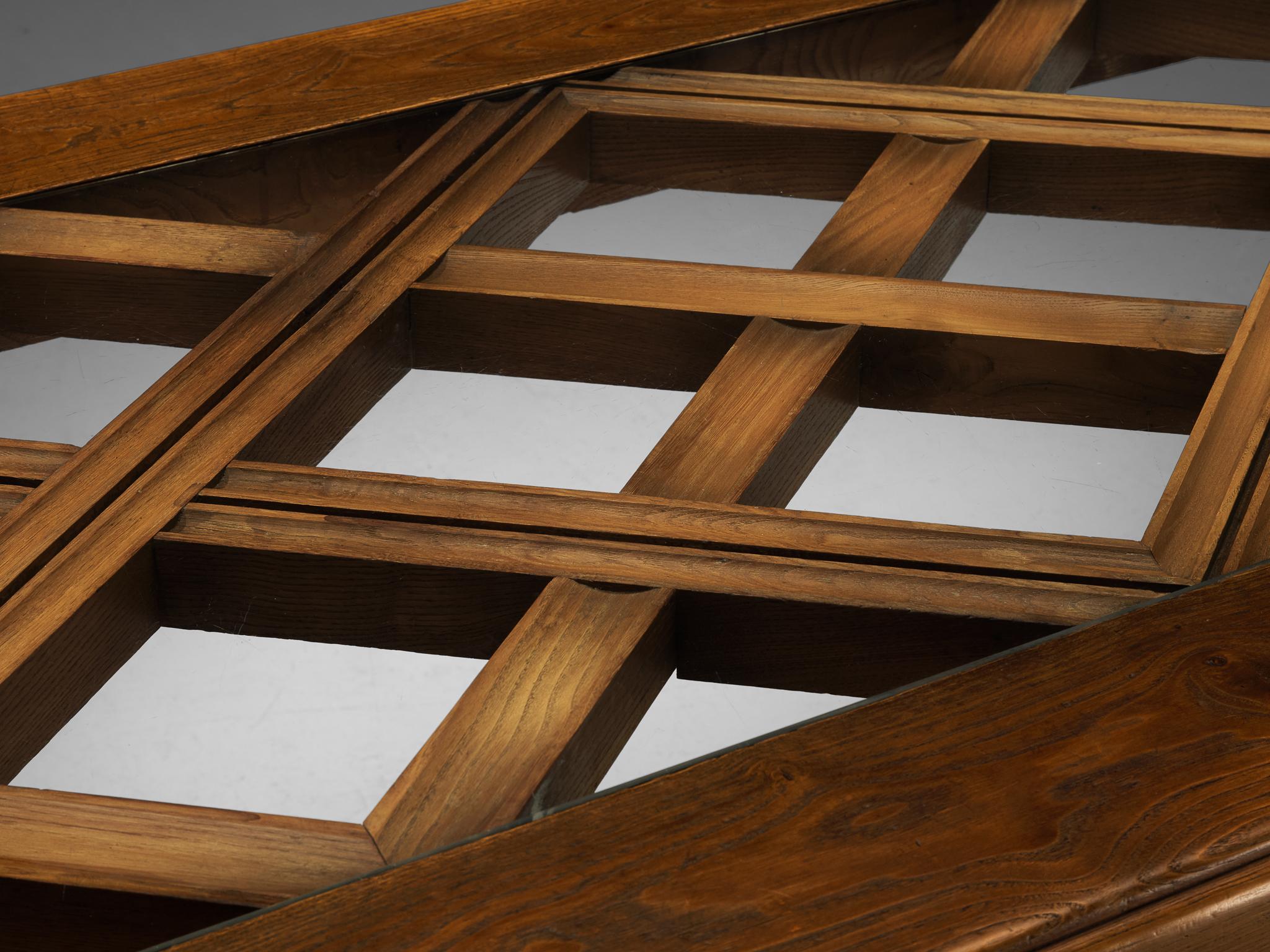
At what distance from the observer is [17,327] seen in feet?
3.72

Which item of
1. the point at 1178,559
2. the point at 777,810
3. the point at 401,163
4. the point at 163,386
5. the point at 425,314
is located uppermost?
the point at 401,163

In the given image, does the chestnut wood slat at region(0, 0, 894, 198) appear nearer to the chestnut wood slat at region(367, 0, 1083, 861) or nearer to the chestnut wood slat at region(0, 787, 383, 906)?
the chestnut wood slat at region(367, 0, 1083, 861)

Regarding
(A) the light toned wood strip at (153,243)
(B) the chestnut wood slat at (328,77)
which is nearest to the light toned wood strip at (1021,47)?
(B) the chestnut wood slat at (328,77)

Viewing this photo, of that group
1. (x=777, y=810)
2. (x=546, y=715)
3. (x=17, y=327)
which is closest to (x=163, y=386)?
(x=17, y=327)

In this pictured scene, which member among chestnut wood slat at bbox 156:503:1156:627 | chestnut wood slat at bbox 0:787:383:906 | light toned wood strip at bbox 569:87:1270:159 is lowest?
chestnut wood slat at bbox 0:787:383:906

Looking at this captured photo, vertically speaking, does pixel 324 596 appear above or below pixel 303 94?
below

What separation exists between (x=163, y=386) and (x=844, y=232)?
1.46ft

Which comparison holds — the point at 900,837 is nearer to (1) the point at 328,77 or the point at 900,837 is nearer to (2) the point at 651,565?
(2) the point at 651,565

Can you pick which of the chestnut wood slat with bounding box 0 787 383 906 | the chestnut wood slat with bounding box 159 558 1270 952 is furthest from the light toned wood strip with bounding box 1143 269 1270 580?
the chestnut wood slat with bounding box 0 787 383 906

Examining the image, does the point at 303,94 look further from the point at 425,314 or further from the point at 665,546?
A: the point at 665,546

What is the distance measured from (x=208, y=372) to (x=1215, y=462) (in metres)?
0.55

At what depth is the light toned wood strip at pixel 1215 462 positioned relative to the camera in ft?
2.49

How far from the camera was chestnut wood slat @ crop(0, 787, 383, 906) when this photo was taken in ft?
1.92

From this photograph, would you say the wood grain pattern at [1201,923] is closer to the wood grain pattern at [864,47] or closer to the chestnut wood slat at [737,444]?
the chestnut wood slat at [737,444]
